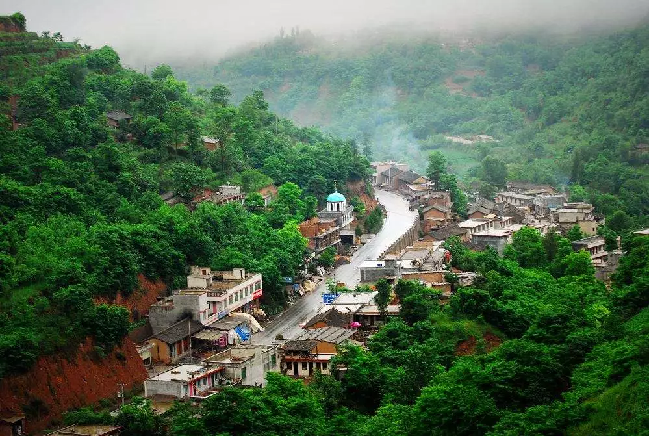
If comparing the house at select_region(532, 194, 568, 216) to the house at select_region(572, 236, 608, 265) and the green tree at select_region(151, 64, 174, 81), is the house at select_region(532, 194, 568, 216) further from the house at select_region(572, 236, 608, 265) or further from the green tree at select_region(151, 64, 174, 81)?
the green tree at select_region(151, 64, 174, 81)

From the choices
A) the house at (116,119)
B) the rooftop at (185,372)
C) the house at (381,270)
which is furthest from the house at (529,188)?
Result: the rooftop at (185,372)

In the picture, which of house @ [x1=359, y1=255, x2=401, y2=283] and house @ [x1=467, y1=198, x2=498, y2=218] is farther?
house @ [x1=467, y1=198, x2=498, y2=218]

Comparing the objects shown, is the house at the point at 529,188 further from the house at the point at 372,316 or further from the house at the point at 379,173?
the house at the point at 372,316

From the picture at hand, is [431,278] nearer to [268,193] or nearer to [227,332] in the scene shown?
[227,332]

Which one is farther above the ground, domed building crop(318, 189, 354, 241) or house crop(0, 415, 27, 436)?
domed building crop(318, 189, 354, 241)

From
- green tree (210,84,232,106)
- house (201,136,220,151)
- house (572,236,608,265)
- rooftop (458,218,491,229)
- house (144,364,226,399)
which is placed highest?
green tree (210,84,232,106)

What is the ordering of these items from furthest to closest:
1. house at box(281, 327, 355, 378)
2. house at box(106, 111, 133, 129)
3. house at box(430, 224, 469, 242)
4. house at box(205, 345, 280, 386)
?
house at box(430, 224, 469, 242), house at box(106, 111, 133, 129), house at box(281, 327, 355, 378), house at box(205, 345, 280, 386)

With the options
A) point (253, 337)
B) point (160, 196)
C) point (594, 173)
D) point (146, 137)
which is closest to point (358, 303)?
point (253, 337)

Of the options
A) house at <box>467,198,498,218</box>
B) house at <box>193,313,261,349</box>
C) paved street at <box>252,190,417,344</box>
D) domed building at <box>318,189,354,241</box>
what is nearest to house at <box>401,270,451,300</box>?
paved street at <box>252,190,417,344</box>
